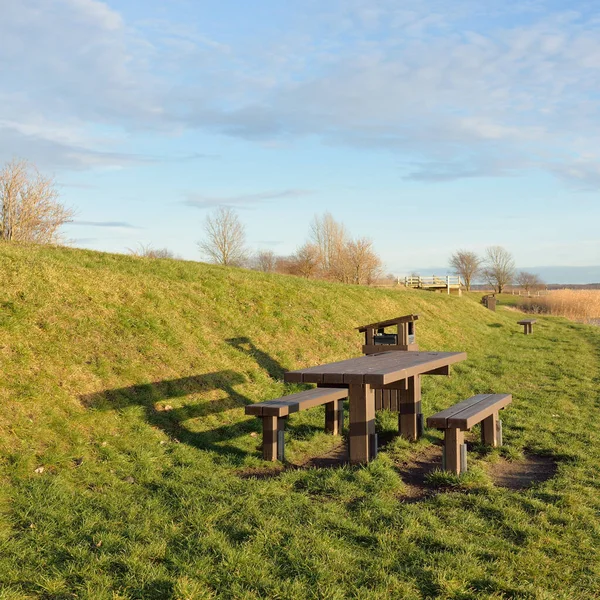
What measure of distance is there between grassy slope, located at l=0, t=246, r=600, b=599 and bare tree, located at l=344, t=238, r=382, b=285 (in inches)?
1404

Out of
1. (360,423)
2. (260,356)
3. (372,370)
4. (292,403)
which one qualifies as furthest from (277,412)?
(260,356)

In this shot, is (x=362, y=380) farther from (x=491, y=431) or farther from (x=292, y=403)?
(x=491, y=431)

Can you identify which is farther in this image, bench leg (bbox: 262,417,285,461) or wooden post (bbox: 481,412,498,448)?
wooden post (bbox: 481,412,498,448)

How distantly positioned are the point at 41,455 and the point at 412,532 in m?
4.15

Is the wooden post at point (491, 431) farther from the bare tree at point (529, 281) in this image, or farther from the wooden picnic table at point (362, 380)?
the bare tree at point (529, 281)

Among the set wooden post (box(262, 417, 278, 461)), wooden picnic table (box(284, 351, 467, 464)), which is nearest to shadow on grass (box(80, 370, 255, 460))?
wooden post (box(262, 417, 278, 461))

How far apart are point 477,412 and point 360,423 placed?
134cm

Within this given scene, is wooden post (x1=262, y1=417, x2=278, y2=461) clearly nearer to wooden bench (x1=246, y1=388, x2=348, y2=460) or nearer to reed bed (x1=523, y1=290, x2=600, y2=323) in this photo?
wooden bench (x1=246, y1=388, x2=348, y2=460)

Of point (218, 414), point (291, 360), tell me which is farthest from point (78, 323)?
point (291, 360)

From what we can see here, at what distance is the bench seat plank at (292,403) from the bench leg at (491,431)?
1.91 metres

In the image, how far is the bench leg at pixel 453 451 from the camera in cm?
608

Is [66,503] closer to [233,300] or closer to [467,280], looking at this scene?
[233,300]

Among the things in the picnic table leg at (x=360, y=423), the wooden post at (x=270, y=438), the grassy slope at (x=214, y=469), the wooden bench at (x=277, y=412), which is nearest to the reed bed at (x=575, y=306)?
the grassy slope at (x=214, y=469)

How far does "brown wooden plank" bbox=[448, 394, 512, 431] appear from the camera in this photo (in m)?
6.02
